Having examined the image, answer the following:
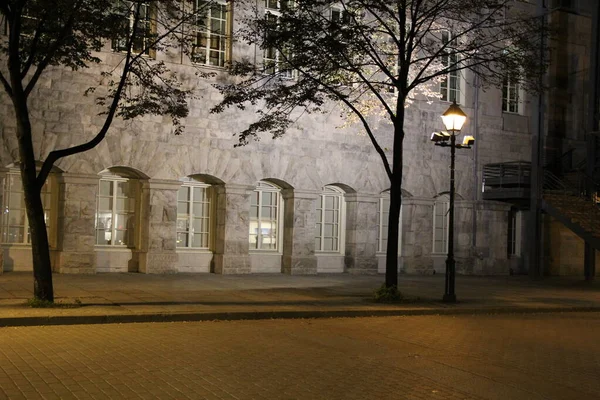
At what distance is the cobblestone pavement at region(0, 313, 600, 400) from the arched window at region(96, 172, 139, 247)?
8.55m

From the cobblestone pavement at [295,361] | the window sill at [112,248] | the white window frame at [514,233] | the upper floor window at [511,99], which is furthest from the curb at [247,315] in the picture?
the upper floor window at [511,99]

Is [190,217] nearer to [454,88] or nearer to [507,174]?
[454,88]

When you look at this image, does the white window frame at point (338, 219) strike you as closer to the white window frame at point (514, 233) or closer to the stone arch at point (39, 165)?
the white window frame at point (514, 233)

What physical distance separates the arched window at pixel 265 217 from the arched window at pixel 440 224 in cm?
604

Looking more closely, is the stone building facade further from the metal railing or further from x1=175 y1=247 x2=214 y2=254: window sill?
the metal railing

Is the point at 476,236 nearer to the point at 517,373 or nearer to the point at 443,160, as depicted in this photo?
the point at 443,160

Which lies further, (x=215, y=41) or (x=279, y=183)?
(x=279, y=183)

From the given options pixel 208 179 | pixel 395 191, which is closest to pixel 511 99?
pixel 208 179

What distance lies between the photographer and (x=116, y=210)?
21.2 m

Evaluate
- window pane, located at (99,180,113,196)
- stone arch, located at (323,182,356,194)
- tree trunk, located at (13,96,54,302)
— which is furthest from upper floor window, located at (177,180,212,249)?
tree trunk, located at (13,96,54,302)

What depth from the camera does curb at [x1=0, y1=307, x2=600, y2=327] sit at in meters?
12.2

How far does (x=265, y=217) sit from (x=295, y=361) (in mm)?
13989

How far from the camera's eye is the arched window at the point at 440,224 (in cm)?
2695

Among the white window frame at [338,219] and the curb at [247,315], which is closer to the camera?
the curb at [247,315]
